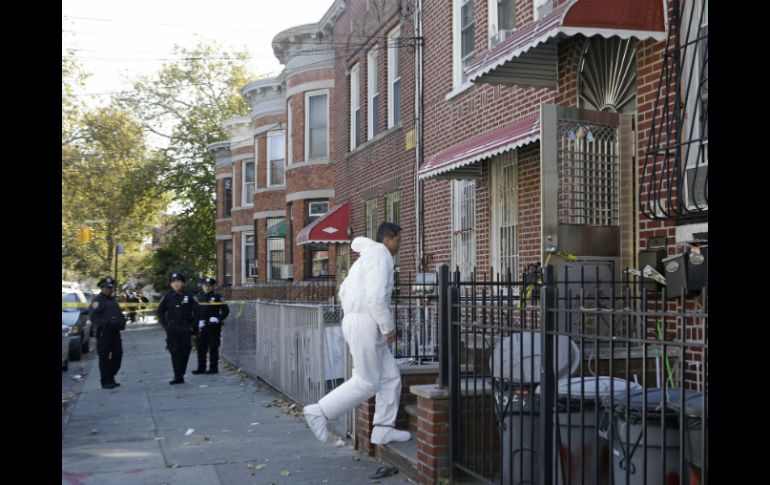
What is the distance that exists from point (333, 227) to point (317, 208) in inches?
238

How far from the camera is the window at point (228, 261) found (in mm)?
40406

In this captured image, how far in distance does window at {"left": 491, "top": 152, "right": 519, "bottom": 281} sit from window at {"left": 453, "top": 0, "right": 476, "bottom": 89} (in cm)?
223

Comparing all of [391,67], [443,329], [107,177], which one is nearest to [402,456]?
[443,329]

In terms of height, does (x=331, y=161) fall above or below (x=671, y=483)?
above

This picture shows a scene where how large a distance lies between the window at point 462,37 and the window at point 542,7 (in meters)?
2.71

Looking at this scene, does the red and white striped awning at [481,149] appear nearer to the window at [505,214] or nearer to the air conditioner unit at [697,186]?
the window at [505,214]

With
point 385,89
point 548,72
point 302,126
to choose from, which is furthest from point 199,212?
point 548,72

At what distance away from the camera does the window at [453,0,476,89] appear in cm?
1384

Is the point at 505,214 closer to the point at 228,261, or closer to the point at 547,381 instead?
the point at 547,381

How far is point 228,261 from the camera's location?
41.2 metres

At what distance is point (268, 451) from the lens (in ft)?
30.0

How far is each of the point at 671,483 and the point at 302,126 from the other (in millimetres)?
22079
